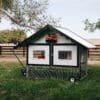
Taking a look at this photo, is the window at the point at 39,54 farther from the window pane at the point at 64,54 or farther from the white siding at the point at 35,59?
the window pane at the point at 64,54

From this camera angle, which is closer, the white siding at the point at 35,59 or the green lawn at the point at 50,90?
the green lawn at the point at 50,90

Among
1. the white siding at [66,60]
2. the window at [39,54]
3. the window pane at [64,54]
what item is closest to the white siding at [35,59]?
the window at [39,54]

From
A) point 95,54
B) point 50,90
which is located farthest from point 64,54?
point 95,54

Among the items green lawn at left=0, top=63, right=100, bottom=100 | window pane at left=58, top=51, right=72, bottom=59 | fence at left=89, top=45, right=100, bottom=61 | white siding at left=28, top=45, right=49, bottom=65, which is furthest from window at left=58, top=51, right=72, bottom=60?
fence at left=89, top=45, right=100, bottom=61

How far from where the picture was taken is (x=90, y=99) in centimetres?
1427

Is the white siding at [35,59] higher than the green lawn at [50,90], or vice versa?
the white siding at [35,59]

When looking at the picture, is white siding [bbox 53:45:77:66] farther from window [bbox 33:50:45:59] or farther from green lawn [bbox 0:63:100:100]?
green lawn [bbox 0:63:100:100]

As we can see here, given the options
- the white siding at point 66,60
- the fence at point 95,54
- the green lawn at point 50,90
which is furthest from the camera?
the fence at point 95,54

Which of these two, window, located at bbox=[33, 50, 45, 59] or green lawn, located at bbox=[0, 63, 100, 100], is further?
window, located at bbox=[33, 50, 45, 59]

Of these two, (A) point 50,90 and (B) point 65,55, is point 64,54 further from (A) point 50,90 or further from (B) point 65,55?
(A) point 50,90

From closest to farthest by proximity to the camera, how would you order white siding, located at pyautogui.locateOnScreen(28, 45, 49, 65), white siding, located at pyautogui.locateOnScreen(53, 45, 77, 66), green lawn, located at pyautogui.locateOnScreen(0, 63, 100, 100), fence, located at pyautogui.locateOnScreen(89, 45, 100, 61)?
1. green lawn, located at pyautogui.locateOnScreen(0, 63, 100, 100)
2. white siding, located at pyautogui.locateOnScreen(53, 45, 77, 66)
3. white siding, located at pyautogui.locateOnScreen(28, 45, 49, 65)
4. fence, located at pyautogui.locateOnScreen(89, 45, 100, 61)

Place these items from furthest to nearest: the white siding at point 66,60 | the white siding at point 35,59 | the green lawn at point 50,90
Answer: the white siding at point 35,59
the white siding at point 66,60
the green lawn at point 50,90

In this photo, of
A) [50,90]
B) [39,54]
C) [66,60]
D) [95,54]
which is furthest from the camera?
[95,54]

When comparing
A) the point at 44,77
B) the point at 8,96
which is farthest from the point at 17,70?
the point at 8,96
